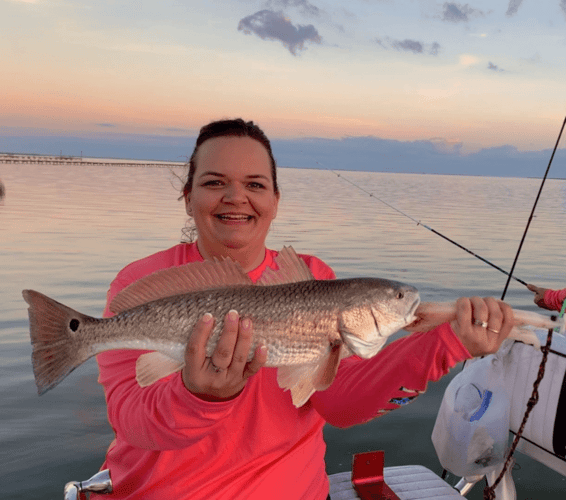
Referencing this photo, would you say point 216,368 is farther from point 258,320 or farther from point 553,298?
point 553,298

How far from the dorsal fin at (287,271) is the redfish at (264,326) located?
0.12m

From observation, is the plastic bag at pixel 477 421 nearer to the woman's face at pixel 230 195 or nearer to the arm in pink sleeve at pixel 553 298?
the woman's face at pixel 230 195

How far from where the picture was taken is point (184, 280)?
2604mm

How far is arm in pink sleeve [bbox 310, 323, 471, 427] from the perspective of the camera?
2.41 metres

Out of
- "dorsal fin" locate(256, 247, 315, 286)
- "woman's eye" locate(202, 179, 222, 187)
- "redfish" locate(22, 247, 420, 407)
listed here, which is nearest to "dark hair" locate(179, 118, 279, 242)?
"woman's eye" locate(202, 179, 222, 187)

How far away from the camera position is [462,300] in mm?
2314

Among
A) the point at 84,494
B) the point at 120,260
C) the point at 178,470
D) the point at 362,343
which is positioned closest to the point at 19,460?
the point at 84,494

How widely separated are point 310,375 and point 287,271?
21.6 inches

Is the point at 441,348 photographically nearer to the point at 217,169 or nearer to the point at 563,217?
the point at 217,169

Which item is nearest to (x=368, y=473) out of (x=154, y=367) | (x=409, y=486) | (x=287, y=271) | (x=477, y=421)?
(x=409, y=486)

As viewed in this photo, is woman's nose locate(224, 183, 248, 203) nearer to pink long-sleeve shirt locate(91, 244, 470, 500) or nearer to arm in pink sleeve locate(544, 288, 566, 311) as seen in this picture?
pink long-sleeve shirt locate(91, 244, 470, 500)

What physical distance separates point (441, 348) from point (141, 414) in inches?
58.8

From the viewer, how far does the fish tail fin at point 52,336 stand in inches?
98.7

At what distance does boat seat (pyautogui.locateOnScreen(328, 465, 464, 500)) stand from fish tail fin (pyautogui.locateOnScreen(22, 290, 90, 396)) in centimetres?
240
